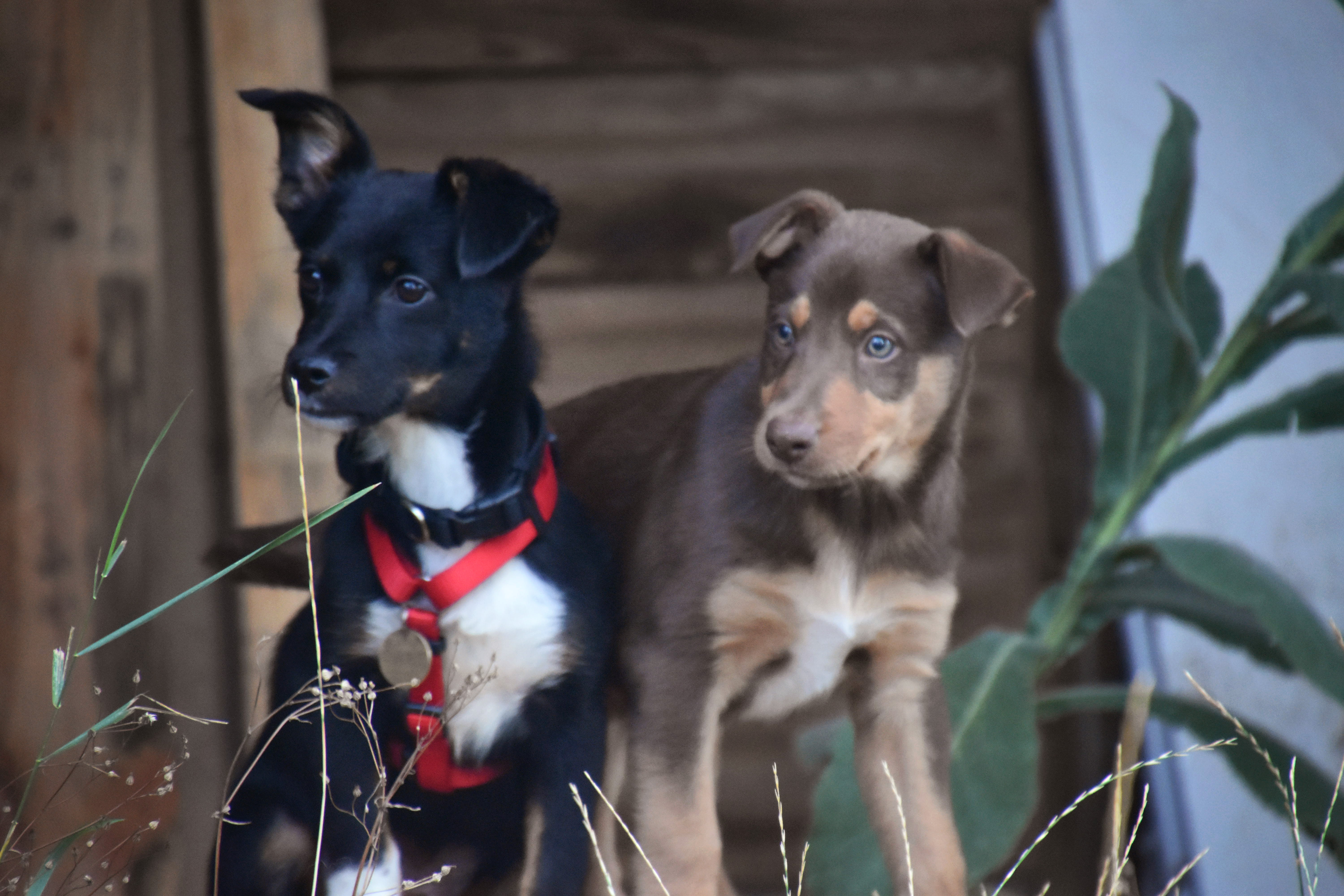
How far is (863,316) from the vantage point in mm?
1828

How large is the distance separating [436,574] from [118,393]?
5.68 ft

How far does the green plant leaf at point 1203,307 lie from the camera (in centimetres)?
266

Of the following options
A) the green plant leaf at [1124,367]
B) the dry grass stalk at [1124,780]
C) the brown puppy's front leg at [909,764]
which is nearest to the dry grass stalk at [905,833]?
the brown puppy's front leg at [909,764]

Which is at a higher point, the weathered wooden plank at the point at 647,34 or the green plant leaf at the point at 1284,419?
the weathered wooden plank at the point at 647,34

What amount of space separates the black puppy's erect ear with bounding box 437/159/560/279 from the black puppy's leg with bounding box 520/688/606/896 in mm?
644

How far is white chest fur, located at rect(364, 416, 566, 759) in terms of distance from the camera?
1776 mm

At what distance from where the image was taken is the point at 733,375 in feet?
6.98

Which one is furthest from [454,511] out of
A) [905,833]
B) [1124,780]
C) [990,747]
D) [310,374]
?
[1124,780]

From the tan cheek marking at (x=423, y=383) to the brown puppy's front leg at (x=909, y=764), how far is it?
769 millimetres

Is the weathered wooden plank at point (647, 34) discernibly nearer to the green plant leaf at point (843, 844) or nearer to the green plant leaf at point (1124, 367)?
the green plant leaf at point (1124, 367)

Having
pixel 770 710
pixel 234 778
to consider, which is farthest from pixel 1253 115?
pixel 234 778

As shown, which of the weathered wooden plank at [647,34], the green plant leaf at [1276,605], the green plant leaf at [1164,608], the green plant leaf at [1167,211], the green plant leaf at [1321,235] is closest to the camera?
the green plant leaf at [1276,605]

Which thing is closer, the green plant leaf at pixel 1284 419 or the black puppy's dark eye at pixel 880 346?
the black puppy's dark eye at pixel 880 346

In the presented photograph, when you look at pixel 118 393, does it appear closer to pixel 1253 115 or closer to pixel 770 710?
pixel 770 710
